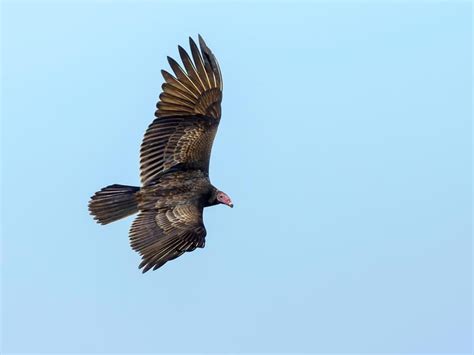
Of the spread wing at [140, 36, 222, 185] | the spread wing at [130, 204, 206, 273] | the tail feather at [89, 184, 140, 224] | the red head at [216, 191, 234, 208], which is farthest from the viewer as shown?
the red head at [216, 191, 234, 208]

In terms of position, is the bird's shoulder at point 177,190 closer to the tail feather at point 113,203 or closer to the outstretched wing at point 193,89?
the tail feather at point 113,203

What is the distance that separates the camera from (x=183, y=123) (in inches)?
585

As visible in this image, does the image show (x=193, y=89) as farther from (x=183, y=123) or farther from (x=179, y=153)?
(x=179, y=153)

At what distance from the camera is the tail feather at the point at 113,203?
14461mm

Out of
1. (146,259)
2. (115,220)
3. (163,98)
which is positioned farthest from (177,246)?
(163,98)

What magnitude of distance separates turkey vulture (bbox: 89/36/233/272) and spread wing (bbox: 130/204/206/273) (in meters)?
0.03

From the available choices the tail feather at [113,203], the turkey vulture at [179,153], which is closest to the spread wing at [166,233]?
the turkey vulture at [179,153]

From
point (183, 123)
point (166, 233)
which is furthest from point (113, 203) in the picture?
point (183, 123)

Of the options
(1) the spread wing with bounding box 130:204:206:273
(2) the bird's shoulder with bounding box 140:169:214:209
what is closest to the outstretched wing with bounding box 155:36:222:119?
(2) the bird's shoulder with bounding box 140:169:214:209

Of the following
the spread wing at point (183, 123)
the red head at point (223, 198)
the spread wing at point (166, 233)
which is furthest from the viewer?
the red head at point (223, 198)

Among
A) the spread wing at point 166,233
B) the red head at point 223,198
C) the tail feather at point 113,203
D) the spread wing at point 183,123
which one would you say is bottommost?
the spread wing at point 166,233

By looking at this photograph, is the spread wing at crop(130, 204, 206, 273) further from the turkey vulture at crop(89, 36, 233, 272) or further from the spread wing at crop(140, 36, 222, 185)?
the spread wing at crop(140, 36, 222, 185)

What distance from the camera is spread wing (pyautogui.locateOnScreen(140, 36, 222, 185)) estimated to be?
14.7 metres

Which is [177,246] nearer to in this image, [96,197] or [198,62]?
[96,197]
